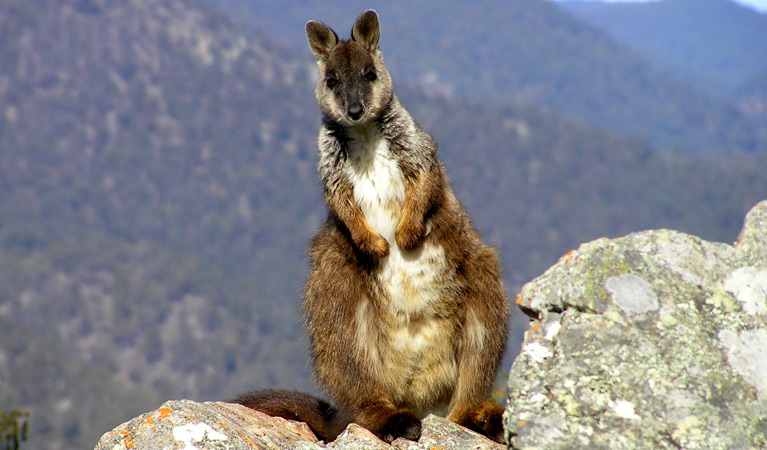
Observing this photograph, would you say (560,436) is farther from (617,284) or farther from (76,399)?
(76,399)

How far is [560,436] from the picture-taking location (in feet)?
20.0

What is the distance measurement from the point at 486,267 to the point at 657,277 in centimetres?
250

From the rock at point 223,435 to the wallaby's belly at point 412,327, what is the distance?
2.83ft

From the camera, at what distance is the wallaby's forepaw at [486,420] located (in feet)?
27.2

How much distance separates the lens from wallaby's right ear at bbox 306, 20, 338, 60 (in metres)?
9.56

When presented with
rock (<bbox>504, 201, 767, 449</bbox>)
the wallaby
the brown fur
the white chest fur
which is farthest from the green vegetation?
rock (<bbox>504, 201, 767, 449</bbox>)

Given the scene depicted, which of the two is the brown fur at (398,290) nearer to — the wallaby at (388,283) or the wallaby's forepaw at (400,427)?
the wallaby at (388,283)

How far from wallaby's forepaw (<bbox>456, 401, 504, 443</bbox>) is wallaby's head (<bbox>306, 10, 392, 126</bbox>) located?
287 cm

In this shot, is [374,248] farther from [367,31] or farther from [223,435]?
[223,435]

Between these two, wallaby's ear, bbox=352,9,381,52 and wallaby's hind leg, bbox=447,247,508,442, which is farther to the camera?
wallaby's ear, bbox=352,9,381,52

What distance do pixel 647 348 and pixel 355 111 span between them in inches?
150

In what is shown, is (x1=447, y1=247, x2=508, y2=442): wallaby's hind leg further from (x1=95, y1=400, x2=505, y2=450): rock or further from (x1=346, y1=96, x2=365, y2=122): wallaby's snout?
(x1=346, y1=96, x2=365, y2=122): wallaby's snout

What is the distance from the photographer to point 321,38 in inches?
381

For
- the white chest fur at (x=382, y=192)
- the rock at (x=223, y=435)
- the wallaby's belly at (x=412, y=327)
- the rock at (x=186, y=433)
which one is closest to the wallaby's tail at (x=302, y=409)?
the wallaby's belly at (x=412, y=327)
